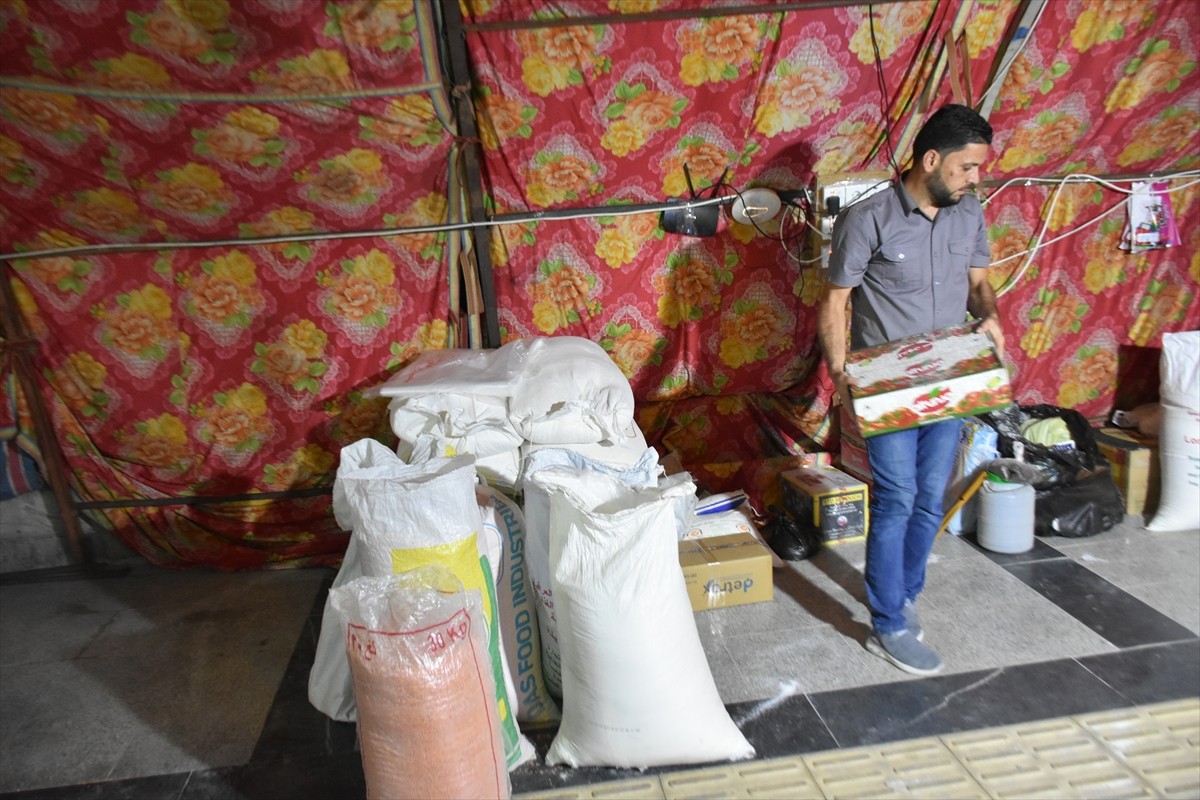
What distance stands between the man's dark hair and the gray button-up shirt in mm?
141

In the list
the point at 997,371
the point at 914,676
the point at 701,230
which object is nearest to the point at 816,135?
the point at 701,230

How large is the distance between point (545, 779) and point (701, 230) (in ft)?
5.98

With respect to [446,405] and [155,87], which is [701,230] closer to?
[446,405]

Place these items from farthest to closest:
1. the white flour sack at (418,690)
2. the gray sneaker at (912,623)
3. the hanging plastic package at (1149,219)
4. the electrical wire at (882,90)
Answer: the hanging plastic package at (1149,219), the electrical wire at (882,90), the gray sneaker at (912,623), the white flour sack at (418,690)

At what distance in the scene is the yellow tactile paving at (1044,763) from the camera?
1.56m

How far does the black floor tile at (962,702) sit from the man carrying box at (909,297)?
0.31ft

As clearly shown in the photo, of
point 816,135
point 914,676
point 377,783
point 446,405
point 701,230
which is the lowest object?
point 914,676

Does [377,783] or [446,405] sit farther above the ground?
[446,405]

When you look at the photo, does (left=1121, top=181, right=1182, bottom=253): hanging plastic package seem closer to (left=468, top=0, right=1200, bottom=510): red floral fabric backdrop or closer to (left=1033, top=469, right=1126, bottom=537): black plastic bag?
(left=468, top=0, right=1200, bottom=510): red floral fabric backdrop

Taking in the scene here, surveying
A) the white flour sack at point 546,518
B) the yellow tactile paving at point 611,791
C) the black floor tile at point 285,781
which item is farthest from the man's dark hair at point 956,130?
the black floor tile at point 285,781

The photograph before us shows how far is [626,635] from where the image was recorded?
1.56 metres

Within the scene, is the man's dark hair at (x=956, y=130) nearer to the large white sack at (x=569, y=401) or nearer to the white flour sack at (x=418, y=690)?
the large white sack at (x=569, y=401)

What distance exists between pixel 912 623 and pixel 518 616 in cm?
114

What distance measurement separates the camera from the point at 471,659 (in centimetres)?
140
